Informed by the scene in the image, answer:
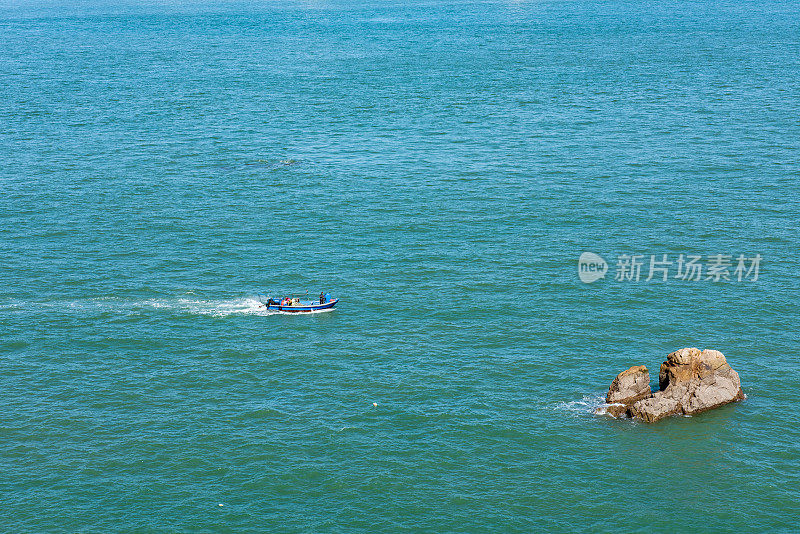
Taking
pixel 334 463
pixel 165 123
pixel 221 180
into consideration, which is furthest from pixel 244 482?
pixel 165 123

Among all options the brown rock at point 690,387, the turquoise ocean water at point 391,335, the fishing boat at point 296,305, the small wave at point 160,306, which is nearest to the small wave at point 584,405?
the turquoise ocean water at point 391,335

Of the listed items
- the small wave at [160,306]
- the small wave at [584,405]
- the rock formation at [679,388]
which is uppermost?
the small wave at [160,306]

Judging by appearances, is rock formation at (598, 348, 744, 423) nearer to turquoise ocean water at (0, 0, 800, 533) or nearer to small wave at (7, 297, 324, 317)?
turquoise ocean water at (0, 0, 800, 533)

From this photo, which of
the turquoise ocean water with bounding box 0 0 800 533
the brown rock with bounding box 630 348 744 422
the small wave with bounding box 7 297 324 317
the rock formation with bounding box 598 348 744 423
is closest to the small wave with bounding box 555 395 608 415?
the turquoise ocean water with bounding box 0 0 800 533

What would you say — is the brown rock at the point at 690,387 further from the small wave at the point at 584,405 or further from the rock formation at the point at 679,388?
the small wave at the point at 584,405

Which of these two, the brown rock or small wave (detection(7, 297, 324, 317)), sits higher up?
small wave (detection(7, 297, 324, 317))

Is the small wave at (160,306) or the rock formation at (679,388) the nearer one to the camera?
the rock formation at (679,388)
